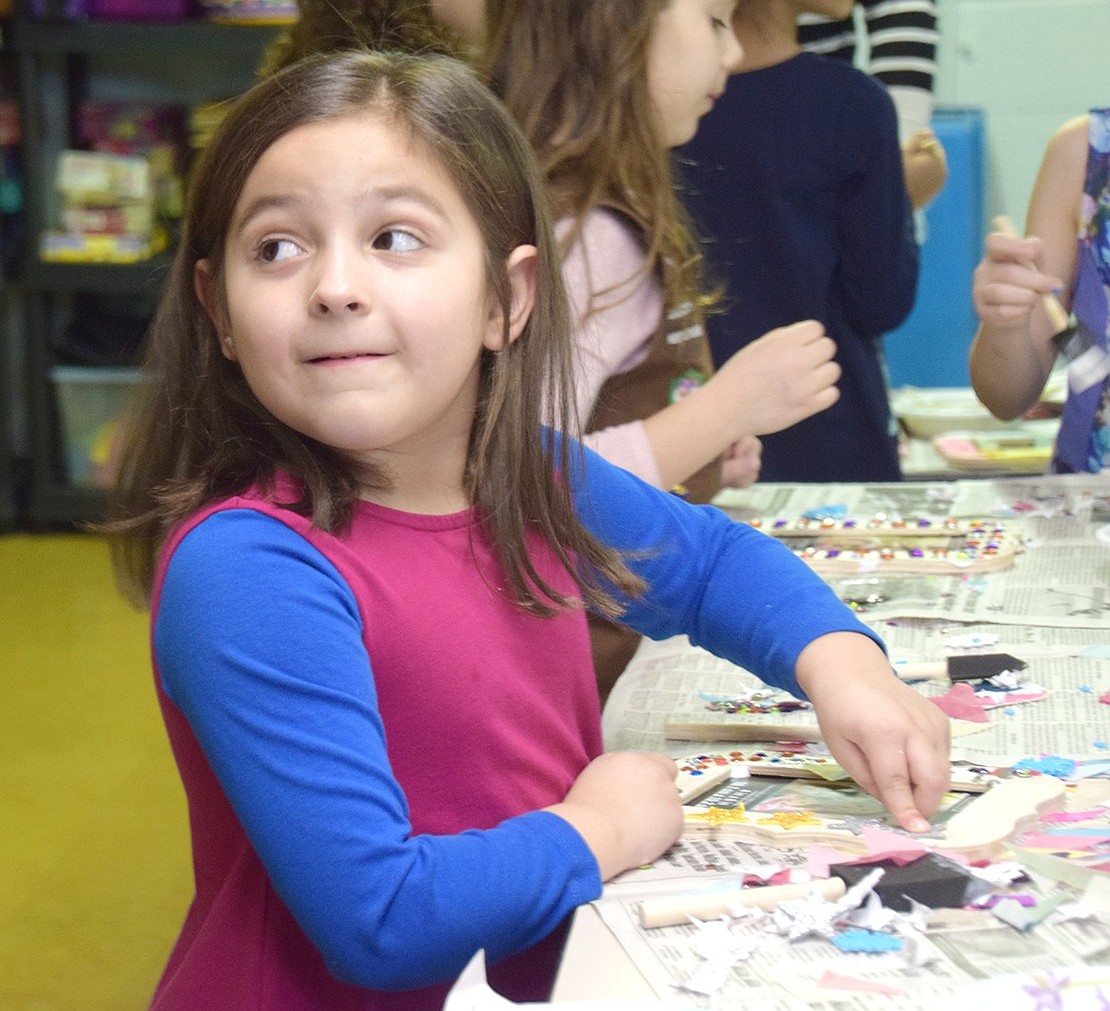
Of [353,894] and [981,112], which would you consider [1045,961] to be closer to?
[353,894]

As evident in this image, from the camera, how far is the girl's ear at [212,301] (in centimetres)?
92

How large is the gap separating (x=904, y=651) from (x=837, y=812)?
0.96 ft

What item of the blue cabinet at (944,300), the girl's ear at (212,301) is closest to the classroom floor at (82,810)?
the girl's ear at (212,301)

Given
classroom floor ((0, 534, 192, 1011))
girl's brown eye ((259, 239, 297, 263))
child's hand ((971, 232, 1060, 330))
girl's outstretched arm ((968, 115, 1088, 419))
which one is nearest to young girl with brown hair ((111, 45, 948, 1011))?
girl's brown eye ((259, 239, 297, 263))

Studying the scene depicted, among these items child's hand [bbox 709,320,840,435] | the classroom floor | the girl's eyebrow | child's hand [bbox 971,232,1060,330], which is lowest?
the classroom floor

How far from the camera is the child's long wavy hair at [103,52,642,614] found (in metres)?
0.88

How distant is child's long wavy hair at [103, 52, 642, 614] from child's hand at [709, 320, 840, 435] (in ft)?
1.29

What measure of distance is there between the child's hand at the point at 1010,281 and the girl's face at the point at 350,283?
0.88 metres

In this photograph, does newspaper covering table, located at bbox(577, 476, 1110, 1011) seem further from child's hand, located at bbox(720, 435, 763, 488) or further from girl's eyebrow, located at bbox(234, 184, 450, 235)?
girl's eyebrow, located at bbox(234, 184, 450, 235)

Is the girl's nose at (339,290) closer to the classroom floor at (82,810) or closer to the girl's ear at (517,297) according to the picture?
the girl's ear at (517,297)

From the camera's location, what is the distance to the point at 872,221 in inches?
76.3

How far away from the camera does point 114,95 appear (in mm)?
4082

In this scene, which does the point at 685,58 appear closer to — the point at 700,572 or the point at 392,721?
the point at 700,572

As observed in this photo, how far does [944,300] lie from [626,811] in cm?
270
